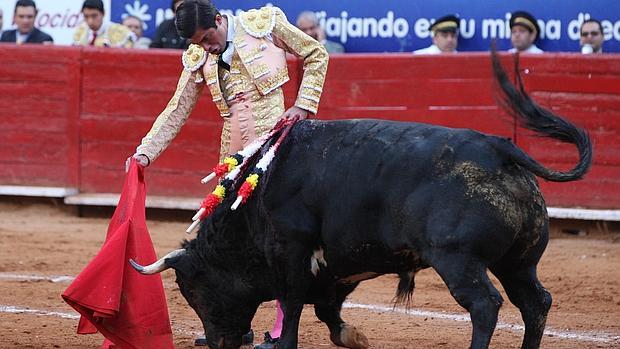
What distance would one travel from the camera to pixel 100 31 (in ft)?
30.9

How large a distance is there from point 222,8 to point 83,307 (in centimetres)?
538

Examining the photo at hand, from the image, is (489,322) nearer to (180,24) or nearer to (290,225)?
(290,225)

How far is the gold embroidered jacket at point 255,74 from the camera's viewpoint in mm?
4734

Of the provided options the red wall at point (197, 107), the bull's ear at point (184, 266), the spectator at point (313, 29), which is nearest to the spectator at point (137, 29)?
the red wall at point (197, 107)

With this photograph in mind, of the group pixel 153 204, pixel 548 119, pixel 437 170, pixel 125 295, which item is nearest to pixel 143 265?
pixel 125 295

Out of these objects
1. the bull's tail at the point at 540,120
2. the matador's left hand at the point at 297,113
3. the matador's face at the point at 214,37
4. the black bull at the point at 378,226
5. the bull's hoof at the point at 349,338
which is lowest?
the bull's hoof at the point at 349,338

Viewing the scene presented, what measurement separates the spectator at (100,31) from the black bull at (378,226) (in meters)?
4.97

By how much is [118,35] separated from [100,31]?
7.8 inches

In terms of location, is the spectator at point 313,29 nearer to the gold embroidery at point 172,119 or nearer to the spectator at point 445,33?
the spectator at point 445,33

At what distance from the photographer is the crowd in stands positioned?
8.52 m

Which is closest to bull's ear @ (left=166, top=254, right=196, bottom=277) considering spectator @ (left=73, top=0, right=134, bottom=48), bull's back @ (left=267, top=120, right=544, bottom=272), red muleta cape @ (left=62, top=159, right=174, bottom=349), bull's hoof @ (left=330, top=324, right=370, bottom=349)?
red muleta cape @ (left=62, top=159, right=174, bottom=349)

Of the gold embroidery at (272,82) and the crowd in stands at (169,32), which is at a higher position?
the gold embroidery at (272,82)

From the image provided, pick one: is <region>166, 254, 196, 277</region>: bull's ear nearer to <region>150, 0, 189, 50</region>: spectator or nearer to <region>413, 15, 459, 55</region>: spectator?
<region>413, 15, 459, 55</region>: spectator

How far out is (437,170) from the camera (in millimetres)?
3898
